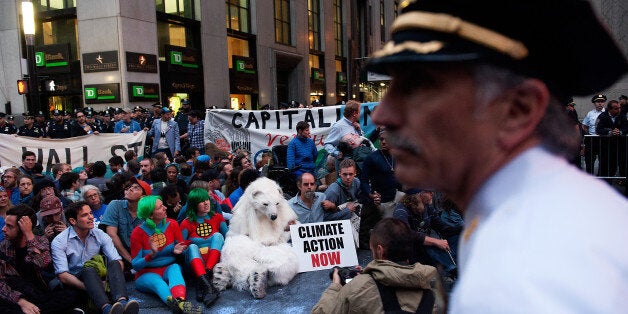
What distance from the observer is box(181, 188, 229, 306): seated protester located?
652 cm

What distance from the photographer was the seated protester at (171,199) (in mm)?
7461

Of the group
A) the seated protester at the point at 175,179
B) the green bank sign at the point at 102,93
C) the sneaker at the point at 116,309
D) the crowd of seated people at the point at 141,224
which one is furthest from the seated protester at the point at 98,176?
the green bank sign at the point at 102,93

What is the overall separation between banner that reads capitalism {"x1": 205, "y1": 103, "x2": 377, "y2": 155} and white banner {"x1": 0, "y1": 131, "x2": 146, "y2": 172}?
1.88 m

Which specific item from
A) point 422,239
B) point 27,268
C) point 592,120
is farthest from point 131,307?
point 592,120

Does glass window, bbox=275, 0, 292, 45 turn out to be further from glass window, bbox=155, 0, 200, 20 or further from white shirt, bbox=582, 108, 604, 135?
white shirt, bbox=582, 108, 604, 135

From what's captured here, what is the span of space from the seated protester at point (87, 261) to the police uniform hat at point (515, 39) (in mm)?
5355

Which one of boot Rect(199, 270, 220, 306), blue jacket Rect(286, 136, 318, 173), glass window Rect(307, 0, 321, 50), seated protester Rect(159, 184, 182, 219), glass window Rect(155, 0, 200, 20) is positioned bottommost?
boot Rect(199, 270, 220, 306)

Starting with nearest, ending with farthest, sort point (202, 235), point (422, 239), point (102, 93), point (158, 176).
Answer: point (422, 239)
point (202, 235)
point (158, 176)
point (102, 93)

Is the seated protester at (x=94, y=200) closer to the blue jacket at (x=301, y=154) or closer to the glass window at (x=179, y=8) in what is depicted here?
the blue jacket at (x=301, y=154)

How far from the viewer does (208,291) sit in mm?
6293

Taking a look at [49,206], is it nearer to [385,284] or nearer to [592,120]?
[385,284]

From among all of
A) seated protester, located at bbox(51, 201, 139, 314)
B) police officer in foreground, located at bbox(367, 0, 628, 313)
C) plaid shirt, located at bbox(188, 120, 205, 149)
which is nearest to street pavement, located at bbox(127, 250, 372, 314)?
seated protester, located at bbox(51, 201, 139, 314)

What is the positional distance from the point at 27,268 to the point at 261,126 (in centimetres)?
786

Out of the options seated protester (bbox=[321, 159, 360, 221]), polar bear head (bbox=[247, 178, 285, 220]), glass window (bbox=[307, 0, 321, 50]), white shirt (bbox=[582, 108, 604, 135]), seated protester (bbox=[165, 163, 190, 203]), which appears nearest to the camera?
polar bear head (bbox=[247, 178, 285, 220])
